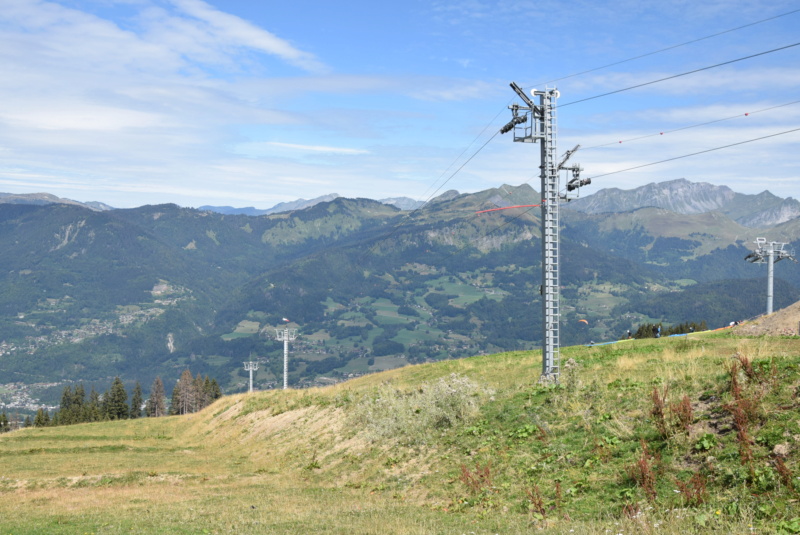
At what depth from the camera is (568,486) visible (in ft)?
47.9

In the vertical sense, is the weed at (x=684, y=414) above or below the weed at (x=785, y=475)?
above

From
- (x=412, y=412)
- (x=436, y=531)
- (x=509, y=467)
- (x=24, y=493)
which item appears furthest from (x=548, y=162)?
(x=24, y=493)

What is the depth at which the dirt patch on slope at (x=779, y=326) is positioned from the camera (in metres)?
31.2

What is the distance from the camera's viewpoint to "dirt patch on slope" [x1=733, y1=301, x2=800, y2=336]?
3116 cm

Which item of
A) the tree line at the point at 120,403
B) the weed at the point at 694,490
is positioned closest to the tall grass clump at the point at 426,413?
the weed at the point at 694,490

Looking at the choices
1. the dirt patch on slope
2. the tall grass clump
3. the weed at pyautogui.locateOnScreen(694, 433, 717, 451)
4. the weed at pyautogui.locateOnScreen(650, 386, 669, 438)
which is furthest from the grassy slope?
the dirt patch on slope

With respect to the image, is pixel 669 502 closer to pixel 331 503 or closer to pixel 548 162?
pixel 331 503

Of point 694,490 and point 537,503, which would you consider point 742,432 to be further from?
point 537,503

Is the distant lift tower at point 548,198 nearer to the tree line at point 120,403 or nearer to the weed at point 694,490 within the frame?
the weed at point 694,490

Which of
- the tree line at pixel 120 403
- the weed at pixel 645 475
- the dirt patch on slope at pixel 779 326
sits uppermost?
the dirt patch on slope at pixel 779 326

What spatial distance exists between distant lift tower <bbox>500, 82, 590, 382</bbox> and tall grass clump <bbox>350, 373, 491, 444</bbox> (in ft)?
12.4

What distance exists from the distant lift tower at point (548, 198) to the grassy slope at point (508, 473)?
7.84 ft

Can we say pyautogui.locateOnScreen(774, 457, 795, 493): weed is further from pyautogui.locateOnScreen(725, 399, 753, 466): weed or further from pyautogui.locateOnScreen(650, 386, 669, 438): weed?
pyautogui.locateOnScreen(650, 386, 669, 438): weed

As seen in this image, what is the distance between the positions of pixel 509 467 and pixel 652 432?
4288 millimetres
